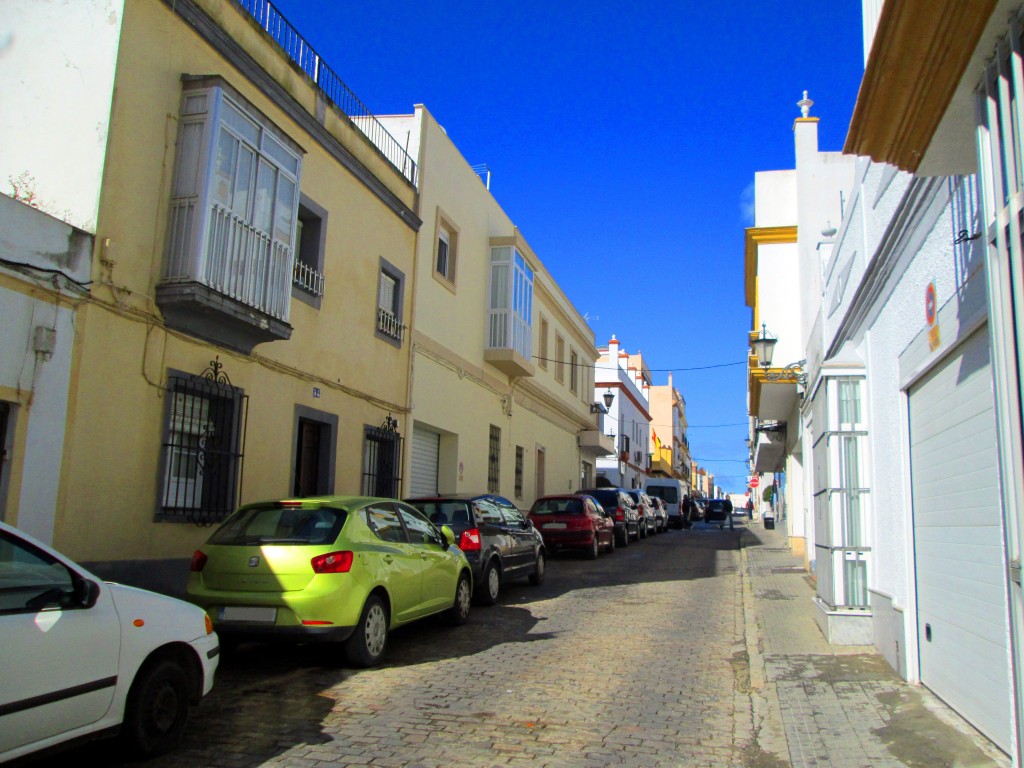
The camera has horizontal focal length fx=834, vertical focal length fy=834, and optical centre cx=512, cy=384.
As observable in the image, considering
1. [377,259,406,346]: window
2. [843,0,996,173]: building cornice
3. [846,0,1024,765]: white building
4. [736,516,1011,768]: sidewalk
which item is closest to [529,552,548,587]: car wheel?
[736,516,1011,768]: sidewalk

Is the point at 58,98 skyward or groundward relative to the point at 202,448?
skyward

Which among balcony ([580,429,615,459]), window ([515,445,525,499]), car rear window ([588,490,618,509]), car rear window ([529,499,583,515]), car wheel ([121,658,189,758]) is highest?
balcony ([580,429,615,459])

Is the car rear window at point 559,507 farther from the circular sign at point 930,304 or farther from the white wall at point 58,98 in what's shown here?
the circular sign at point 930,304

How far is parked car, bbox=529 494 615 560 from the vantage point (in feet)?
60.7

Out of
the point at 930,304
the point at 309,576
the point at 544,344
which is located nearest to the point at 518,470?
the point at 544,344

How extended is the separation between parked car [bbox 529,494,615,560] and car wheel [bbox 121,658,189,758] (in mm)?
13814

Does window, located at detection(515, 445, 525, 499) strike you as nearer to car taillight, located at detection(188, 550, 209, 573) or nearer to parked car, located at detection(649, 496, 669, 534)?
parked car, located at detection(649, 496, 669, 534)

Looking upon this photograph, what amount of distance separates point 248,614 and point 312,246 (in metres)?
7.25

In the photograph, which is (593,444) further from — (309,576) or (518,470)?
(309,576)

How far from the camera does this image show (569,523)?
18578mm

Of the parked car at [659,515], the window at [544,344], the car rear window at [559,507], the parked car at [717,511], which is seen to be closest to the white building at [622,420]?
the parked car at [717,511]

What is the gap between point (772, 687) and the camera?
23.1 ft

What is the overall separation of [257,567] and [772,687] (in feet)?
14.8

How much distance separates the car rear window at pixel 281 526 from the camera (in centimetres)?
747
